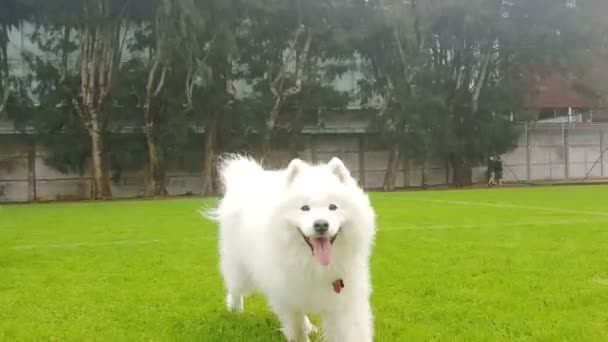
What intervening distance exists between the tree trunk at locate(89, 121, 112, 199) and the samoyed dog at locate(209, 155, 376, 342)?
25149 millimetres

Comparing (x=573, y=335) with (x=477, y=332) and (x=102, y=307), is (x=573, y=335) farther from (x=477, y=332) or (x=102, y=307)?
(x=102, y=307)

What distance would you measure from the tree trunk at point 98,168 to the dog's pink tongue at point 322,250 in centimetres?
2580

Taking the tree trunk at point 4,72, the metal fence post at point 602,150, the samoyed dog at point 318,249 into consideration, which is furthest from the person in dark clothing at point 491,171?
the samoyed dog at point 318,249

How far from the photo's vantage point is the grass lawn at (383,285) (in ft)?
17.8

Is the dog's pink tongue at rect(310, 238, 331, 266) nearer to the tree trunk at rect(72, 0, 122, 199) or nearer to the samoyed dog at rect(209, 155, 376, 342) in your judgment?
the samoyed dog at rect(209, 155, 376, 342)

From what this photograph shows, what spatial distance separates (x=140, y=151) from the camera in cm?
3116

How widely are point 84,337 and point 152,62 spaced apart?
83.0ft

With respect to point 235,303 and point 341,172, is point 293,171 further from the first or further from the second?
point 235,303

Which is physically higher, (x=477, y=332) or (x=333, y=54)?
(x=333, y=54)

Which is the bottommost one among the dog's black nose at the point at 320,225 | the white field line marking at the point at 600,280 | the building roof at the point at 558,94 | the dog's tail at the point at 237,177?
the white field line marking at the point at 600,280

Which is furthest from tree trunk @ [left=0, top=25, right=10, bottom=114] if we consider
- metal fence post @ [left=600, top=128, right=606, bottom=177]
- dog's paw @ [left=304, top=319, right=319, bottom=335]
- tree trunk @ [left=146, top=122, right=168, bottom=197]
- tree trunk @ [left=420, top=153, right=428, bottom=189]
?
metal fence post @ [left=600, top=128, right=606, bottom=177]

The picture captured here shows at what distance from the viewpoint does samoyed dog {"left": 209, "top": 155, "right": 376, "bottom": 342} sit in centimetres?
445

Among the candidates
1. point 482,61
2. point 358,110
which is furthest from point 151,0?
point 482,61

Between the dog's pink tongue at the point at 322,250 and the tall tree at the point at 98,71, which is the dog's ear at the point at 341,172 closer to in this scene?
the dog's pink tongue at the point at 322,250
